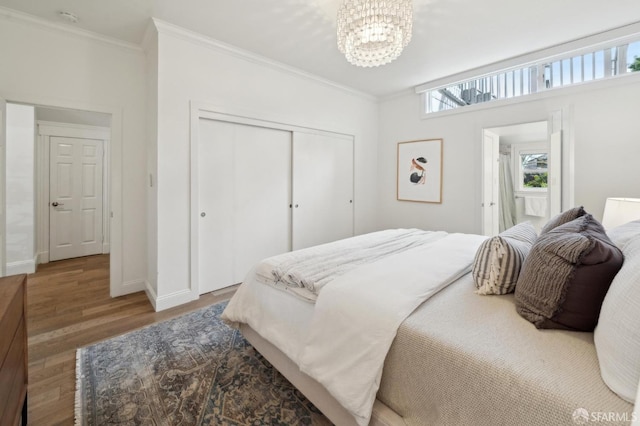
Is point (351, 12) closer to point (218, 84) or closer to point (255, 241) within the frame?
point (218, 84)

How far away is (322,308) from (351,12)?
1875 mm

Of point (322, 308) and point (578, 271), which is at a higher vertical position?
point (578, 271)

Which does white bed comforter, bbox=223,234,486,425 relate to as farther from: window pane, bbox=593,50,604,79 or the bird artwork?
window pane, bbox=593,50,604,79

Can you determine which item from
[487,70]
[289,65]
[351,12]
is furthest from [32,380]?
[487,70]

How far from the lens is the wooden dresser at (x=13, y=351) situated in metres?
0.96

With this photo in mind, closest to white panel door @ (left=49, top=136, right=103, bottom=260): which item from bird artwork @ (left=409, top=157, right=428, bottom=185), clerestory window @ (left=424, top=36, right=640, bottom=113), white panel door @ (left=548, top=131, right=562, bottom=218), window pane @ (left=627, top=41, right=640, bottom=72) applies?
bird artwork @ (left=409, top=157, right=428, bottom=185)

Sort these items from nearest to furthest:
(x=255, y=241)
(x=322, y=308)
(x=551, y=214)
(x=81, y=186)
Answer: (x=322, y=308)
(x=551, y=214)
(x=255, y=241)
(x=81, y=186)

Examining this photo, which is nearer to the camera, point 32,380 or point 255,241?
point 32,380

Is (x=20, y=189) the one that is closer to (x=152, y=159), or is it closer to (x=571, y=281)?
(x=152, y=159)

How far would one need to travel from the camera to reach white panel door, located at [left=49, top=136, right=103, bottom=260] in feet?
14.3

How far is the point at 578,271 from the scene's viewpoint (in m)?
0.94

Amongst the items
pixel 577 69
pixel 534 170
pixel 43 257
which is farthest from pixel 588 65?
pixel 43 257

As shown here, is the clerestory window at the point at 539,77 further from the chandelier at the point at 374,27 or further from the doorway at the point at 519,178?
the chandelier at the point at 374,27

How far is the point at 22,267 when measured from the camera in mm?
3598
